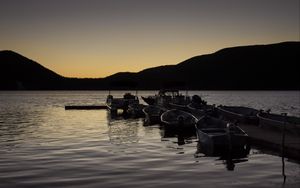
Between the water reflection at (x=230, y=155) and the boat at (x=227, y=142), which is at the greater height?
the boat at (x=227, y=142)

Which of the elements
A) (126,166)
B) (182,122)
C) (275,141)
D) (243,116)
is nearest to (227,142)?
(275,141)

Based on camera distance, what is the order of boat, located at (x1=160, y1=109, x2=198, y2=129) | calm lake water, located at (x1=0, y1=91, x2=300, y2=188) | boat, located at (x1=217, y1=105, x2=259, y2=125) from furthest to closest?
boat, located at (x1=217, y1=105, x2=259, y2=125), boat, located at (x1=160, y1=109, x2=198, y2=129), calm lake water, located at (x1=0, y1=91, x2=300, y2=188)

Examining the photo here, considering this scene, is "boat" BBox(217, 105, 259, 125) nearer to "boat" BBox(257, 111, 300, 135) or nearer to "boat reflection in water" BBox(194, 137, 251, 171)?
"boat" BBox(257, 111, 300, 135)

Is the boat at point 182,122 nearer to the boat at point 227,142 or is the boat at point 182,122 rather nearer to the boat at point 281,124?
the boat at point 281,124

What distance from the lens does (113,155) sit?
25.3 meters

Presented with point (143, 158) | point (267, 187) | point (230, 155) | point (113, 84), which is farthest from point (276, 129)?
point (113, 84)

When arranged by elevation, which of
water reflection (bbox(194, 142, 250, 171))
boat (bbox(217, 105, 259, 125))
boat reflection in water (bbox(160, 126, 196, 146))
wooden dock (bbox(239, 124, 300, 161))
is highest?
boat (bbox(217, 105, 259, 125))

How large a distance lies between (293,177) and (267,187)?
2.53 m

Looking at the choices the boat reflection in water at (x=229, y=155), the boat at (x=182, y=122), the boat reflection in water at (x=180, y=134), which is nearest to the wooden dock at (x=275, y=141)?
the boat reflection in water at (x=229, y=155)

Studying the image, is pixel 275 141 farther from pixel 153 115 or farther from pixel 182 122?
pixel 153 115

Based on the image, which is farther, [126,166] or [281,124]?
[281,124]

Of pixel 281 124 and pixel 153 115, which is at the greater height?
pixel 281 124

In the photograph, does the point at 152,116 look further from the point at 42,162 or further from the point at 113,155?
the point at 42,162

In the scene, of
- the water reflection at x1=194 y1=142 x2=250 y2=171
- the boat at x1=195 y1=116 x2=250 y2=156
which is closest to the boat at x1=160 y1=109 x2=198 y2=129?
the boat at x1=195 y1=116 x2=250 y2=156
